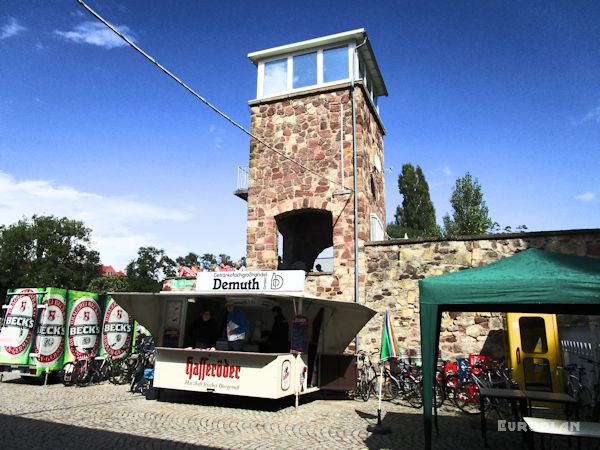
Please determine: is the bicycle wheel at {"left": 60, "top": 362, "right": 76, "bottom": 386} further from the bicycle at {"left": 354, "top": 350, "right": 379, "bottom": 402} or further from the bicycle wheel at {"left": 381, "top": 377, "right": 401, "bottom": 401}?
the bicycle wheel at {"left": 381, "top": 377, "right": 401, "bottom": 401}

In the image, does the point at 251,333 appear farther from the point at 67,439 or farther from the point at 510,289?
the point at 510,289

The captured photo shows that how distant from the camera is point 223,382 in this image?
338 inches

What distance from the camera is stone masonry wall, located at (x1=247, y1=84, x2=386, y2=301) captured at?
40.4 feet

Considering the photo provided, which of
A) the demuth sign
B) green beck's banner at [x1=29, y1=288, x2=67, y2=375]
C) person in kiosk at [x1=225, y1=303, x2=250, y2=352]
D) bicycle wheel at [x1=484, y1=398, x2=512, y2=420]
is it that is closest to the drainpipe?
the demuth sign

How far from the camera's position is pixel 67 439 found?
19.4ft

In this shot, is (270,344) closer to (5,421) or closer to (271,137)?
(5,421)

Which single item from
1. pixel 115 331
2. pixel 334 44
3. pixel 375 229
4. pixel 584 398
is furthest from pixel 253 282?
pixel 334 44

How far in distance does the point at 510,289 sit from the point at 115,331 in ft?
36.2

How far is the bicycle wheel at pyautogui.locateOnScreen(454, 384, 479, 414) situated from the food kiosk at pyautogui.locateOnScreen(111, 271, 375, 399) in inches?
100

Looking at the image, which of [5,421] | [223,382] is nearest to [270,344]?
[223,382]

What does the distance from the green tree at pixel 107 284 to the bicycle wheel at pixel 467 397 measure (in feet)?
145

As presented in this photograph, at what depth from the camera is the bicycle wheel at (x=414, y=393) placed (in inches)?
362

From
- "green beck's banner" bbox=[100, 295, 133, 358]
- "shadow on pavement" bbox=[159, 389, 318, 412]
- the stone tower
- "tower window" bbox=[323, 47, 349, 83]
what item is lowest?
"shadow on pavement" bbox=[159, 389, 318, 412]

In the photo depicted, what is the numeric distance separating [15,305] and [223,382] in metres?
6.14
